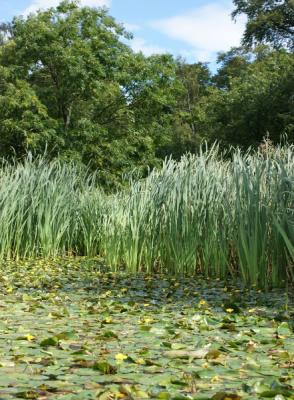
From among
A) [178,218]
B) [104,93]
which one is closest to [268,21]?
[104,93]

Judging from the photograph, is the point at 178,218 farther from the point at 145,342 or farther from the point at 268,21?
the point at 268,21

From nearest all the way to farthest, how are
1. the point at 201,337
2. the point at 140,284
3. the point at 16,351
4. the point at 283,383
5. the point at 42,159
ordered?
the point at 283,383 < the point at 16,351 < the point at 201,337 < the point at 140,284 < the point at 42,159

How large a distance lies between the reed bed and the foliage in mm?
508

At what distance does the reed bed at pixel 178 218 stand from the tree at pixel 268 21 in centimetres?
1663

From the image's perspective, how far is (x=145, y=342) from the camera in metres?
3.38

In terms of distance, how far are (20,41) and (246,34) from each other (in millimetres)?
9447

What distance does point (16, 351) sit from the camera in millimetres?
3092

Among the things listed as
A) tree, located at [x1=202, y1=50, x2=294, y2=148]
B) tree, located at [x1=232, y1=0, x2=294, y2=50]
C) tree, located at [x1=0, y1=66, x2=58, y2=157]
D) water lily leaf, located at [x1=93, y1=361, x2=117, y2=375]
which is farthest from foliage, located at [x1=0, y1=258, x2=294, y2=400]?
tree, located at [x1=232, y1=0, x2=294, y2=50]

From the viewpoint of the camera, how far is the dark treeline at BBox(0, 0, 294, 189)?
Result: 19.7 m

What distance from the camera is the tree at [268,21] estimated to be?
24.1 m

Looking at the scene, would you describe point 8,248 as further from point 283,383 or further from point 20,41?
point 20,41

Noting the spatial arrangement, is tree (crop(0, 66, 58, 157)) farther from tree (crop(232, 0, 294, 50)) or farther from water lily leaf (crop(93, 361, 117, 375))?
water lily leaf (crop(93, 361, 117, 375))

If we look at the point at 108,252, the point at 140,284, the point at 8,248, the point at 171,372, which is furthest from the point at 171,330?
the point at 8,248

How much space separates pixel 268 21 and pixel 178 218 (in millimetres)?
19396
